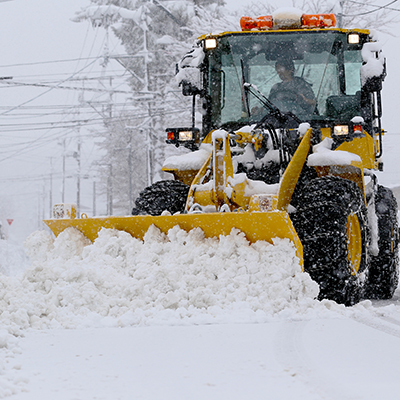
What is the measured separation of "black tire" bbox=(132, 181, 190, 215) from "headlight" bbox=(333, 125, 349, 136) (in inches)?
66.2

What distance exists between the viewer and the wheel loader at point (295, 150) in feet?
18.9

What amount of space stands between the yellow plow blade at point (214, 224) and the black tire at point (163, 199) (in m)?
0.78

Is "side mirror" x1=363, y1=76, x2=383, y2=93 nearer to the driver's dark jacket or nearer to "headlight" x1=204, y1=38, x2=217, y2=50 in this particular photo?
the driver's dark jacket

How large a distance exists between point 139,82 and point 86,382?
28096mm

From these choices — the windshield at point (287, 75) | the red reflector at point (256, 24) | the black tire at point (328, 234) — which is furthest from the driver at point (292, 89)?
the black tire at point (328, 234)

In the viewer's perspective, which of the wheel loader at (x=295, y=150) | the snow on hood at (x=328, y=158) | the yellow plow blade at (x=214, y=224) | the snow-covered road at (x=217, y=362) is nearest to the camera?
the snow-covered road at (x=217, y=362)

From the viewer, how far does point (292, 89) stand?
7.06 meters

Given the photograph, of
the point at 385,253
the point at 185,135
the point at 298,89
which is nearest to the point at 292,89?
the point at 298,89

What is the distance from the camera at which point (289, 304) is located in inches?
196

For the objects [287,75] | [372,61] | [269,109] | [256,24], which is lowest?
[269,109]

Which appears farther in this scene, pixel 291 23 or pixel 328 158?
pixel 291 23

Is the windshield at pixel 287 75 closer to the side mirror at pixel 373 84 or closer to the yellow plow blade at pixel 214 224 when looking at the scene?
the side mirror at pixel 373 84

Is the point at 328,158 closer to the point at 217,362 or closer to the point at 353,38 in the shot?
the point at 353,38

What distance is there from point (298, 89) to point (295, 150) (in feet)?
2.82
